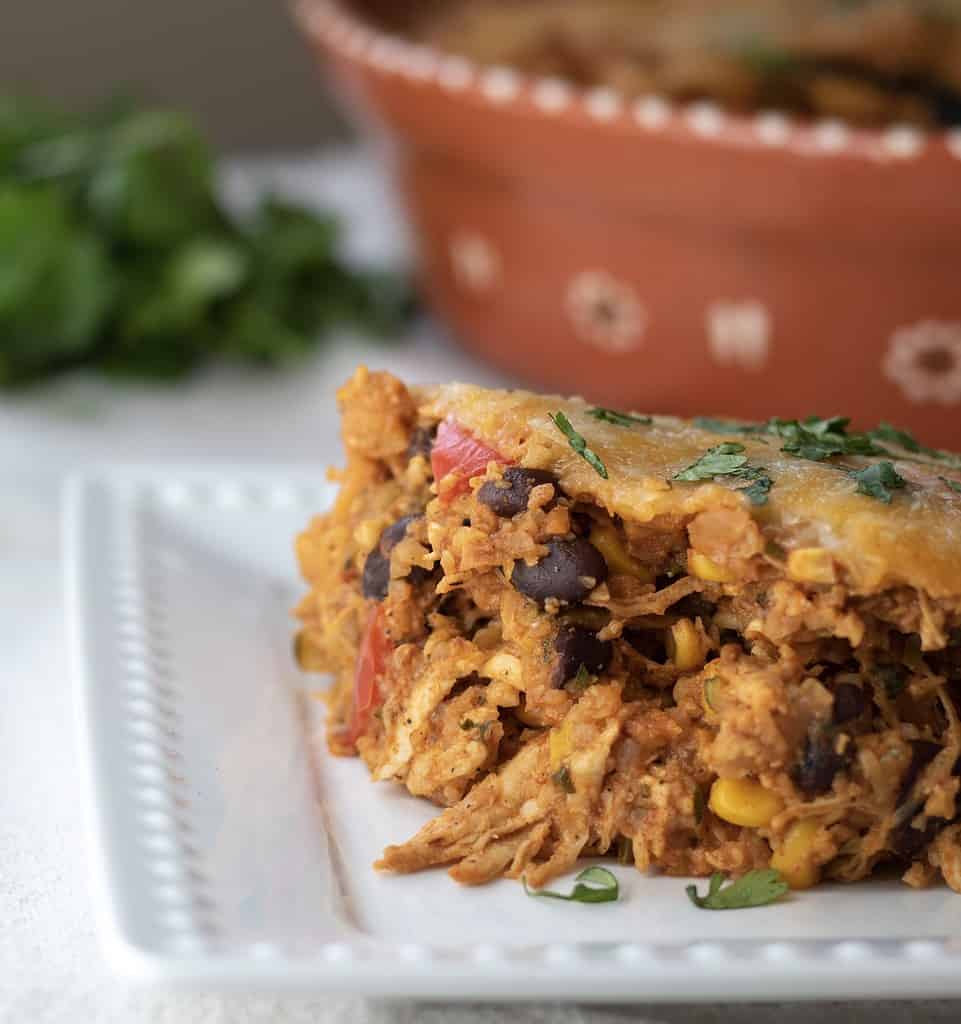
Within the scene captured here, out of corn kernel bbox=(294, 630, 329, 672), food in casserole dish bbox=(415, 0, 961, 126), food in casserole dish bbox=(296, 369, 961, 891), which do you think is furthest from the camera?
food in casserole dish bbox=(415, 0, 961, 126)

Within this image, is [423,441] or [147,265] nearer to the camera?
[423,441]

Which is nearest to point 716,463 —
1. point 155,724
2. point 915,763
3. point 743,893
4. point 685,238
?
point 915,763

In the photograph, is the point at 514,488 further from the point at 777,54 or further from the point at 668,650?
the point at 777,54

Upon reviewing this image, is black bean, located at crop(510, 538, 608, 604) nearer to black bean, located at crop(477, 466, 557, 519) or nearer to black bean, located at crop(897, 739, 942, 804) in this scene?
black bean, located at crop(477, 466, 557, 519)

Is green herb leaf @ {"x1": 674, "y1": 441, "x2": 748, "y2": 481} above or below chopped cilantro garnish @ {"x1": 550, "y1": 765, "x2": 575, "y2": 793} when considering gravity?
above

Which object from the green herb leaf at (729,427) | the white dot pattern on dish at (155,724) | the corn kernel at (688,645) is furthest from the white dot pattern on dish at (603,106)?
the corn kernel at (688,645)

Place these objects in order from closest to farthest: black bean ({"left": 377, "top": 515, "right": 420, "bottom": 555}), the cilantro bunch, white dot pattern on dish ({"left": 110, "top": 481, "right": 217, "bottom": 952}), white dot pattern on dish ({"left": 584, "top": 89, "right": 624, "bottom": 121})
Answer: white dot pattern on dish ({"left": 110, "top": 481, "right": 217, "bottom": 952})
black bean ({"left": 377, "top": 515, "right": 420, "bottom": 555})
white dot pattern on dish ({"left": 584, "top": 89, "right": 624, "bottom": 121})
the cilantro bunch

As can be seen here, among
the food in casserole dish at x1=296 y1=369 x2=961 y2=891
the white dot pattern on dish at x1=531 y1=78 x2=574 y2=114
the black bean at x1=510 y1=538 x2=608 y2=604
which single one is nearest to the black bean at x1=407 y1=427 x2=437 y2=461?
the food in casserole dish at x1=296 y1=369 x2=961 y2=891
